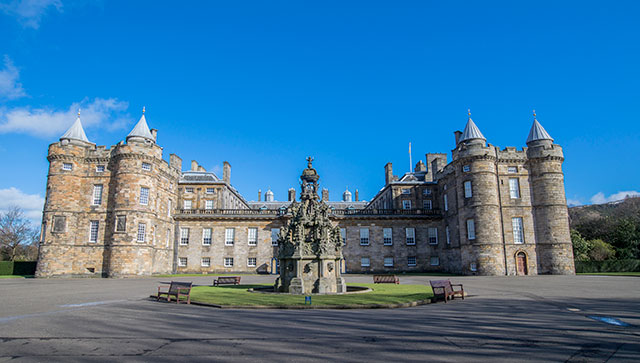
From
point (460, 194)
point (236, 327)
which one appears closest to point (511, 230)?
point (460, 194)

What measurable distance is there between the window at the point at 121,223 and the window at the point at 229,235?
430 inches

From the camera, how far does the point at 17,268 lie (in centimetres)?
3975

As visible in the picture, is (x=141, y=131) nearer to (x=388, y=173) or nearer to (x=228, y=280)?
(x=228, y=280)

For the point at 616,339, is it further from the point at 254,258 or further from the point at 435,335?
the point at 254,258

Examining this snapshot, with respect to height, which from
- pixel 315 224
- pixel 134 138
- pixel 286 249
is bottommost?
pixel 286 249

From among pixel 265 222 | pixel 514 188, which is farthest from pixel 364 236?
pixel 514 188

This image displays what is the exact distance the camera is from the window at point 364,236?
43969 mm

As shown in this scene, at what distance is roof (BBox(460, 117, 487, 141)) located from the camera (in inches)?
1532

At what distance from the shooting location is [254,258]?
142ft

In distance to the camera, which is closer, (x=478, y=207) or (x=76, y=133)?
(x=478, y=207)

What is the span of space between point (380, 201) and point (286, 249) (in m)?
40.7

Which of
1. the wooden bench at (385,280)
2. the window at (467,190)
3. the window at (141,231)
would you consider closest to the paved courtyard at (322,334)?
the wooden bench at (385,280)

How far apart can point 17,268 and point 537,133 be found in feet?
182

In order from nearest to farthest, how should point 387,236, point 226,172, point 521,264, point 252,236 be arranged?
1. point 521,264
2. point 252,236
3. point 387,236
4. point 226,172
